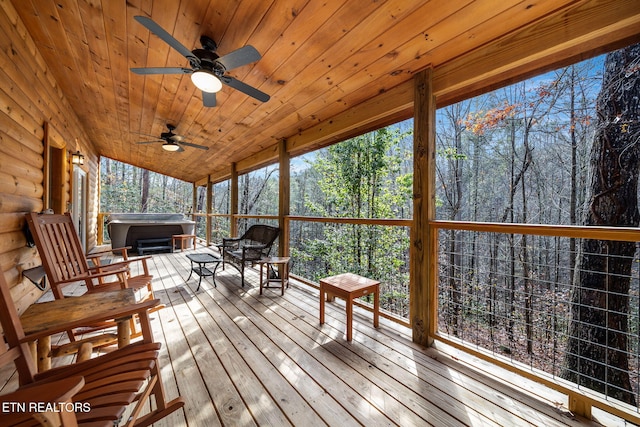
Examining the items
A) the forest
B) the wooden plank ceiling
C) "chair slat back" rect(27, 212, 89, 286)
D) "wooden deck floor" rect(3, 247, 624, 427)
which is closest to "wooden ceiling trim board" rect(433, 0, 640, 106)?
the wooden plank ceiling

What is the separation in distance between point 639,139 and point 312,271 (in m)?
6.52

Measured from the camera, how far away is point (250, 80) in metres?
2.62

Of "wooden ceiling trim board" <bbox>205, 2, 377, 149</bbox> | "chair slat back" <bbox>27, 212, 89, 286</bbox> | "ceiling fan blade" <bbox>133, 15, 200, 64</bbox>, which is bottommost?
"chair slat back" <bbox>27, 212, 89, 286</bbox>

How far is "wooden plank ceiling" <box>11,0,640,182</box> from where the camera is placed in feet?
5.28

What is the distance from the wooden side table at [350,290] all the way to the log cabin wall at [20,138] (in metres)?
2.70

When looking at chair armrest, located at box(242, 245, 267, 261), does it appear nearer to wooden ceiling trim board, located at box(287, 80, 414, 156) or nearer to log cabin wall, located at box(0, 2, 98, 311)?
wooden ceiling trim board, located at box(287, 80, 414, 156)

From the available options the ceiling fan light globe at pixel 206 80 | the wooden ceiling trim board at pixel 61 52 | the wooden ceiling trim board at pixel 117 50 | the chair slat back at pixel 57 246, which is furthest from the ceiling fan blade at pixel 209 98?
the chair slat back at pixel 57 246

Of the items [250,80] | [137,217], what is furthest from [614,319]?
[137,217]

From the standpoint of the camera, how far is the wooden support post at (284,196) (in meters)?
4.26

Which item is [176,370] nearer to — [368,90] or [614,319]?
[368,90]

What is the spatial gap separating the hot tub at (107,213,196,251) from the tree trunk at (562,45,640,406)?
7.83 metres

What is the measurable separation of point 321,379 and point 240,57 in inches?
92.3

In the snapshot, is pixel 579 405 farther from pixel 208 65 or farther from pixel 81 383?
pixel 208 65

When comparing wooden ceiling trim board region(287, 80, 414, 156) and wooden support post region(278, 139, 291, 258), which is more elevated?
wooden ceiling trim board region(287, 80, 414, 156)
